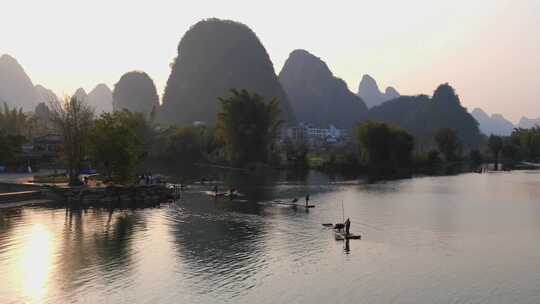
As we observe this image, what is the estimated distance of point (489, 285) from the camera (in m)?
27.7

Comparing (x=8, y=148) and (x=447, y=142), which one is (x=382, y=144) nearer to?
(x=447, y=142)

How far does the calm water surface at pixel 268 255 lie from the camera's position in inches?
1030

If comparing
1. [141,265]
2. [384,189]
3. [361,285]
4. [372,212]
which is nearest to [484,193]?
[384,189]

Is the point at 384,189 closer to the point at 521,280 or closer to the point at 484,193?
the point at 484,193

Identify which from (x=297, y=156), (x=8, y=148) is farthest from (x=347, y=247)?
(x=297, y=156)

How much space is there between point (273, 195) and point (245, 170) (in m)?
53.0

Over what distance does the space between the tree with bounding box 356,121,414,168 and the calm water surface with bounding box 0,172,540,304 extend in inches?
2676

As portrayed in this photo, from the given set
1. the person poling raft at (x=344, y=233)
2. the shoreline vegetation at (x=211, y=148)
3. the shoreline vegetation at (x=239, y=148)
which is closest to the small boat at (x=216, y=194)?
the shoreline vegetation at (x=211, y=148)

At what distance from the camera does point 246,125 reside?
12619 cm

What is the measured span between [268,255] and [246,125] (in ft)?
307

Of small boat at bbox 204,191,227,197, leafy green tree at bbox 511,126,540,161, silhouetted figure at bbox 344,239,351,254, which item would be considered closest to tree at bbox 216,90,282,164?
small boat at bbox 204,191,227,197

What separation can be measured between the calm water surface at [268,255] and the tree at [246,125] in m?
68.6

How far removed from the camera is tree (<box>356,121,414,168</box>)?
12675cm

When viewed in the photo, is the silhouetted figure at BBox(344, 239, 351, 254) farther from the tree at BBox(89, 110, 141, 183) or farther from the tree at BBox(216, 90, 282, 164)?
the tree at BBox(216, 90, 282, 164)
